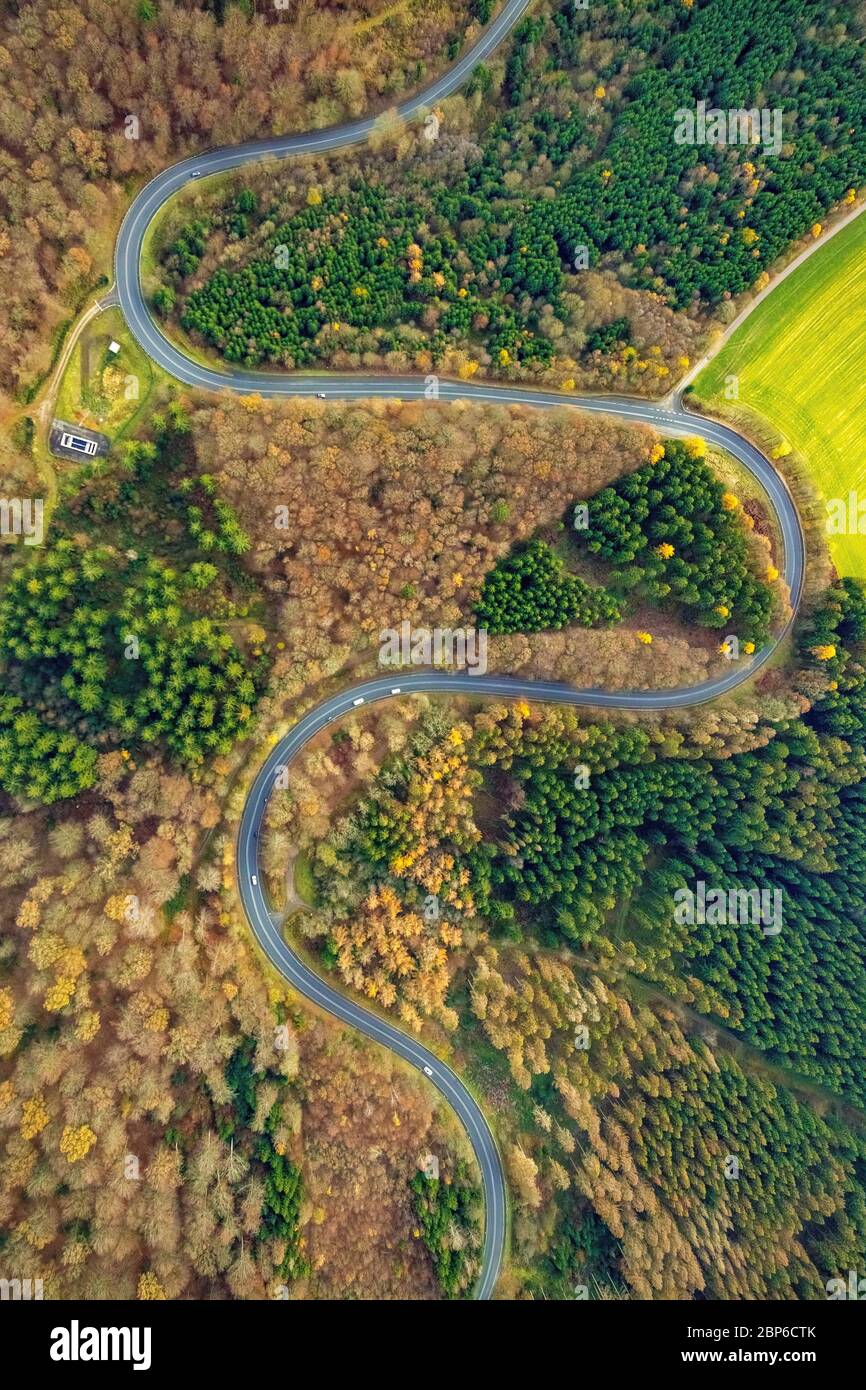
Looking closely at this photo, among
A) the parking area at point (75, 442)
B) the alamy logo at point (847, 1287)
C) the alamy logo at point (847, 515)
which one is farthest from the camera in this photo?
the alamy logo at point (847, 515)

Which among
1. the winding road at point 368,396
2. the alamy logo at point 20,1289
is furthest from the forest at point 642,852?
Result: the alamy logo at point 20,1289

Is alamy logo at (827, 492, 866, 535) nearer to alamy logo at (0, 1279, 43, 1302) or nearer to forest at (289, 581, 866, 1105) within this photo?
forest at (289, 581, 866, 1105)

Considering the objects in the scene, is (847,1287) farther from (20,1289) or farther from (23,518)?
(23,518)

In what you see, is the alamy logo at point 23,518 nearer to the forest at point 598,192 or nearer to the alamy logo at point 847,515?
the forest at point 598,192

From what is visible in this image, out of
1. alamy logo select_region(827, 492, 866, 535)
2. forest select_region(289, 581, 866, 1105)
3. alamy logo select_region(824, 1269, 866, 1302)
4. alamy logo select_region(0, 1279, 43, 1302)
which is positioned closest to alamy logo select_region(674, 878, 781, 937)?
forest select_region(289, 581, 866, 1105)

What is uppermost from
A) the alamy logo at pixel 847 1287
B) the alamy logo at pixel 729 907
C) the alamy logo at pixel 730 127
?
the alamy logo at pixel 730 127
